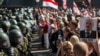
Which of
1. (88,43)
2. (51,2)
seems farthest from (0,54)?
(51,2)

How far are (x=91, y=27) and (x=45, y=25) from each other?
38.4 ft

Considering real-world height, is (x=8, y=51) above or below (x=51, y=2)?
below

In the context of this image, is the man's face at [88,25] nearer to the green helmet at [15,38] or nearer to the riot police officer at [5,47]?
the riot police officer at [5,47]

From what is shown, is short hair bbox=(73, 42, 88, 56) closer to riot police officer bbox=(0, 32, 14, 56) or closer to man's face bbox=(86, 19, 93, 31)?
man's face bbox=(86, 19, 93, 31)

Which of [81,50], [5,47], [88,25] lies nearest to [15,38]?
[5,47]

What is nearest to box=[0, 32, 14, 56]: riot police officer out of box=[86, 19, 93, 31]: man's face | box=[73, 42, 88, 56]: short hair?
box=[86, 19, 93, 31]: man's face

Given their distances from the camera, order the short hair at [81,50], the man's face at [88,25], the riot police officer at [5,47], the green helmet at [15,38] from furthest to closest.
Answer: the green helmet at [15,38] → the riot police officer at [5,47] → the man's face at [88,25] → the short hair at [81,50]

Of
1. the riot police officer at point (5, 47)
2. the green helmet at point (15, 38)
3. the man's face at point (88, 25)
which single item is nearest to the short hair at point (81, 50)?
the man's face at point (88, 25)

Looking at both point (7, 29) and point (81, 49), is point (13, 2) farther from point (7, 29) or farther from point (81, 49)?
point (81, 49)

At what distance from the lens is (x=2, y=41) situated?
10711mm

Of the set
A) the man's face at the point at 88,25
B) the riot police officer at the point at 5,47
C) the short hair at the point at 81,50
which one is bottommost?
the riot police officer at the point at 5,47

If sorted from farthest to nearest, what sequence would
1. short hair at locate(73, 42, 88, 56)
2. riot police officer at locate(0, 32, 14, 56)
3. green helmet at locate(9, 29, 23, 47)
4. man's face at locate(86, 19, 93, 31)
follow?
green helmet at locate(9, 29, 23, 47) < riot police officer at locate(0, 32, 14, 56) < man's face at locate(86, 19, 93, 31) < short hair at locate(73, 42, 88, 56)

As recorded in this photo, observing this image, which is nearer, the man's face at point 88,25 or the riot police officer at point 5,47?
the man's face at point 88,25

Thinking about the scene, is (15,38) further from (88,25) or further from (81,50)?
(81,50)
